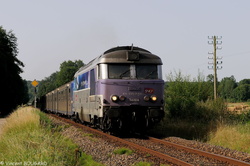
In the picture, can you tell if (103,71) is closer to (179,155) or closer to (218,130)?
(218,130)

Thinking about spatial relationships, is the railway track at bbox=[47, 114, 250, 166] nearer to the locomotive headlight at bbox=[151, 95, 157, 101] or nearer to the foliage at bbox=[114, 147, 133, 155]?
the foliage at bbox=[114, 147, 133, 155]

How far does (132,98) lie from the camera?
14.3m

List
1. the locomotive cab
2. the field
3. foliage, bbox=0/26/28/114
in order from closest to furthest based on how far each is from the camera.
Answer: the field → the locomotive cab → foliage, bbox=0/26/28/114

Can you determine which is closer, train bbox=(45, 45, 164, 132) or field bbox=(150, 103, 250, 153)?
field bbox=(150, 103, 250, 153)

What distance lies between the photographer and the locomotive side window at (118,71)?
14.4 metres

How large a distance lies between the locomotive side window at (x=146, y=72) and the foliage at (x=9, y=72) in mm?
31642

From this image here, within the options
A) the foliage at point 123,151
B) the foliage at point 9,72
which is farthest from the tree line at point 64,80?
the foliage at point 123,151

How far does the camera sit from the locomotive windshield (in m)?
14.5

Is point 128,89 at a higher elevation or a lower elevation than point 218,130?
higher

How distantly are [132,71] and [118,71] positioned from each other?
0.53 metres

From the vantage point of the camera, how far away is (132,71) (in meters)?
14.6

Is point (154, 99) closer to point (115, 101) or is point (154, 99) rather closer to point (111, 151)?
point (115, 101)

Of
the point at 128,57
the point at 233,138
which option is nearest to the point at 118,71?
the point at 128,57

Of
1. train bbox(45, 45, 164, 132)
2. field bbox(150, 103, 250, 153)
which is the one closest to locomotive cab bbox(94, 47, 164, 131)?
train bbox(45, 45, 164, 132)
